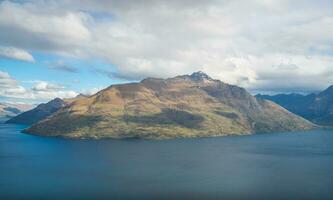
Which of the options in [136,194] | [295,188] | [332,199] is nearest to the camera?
[332,199]

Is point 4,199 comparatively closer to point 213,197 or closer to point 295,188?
point 213,197

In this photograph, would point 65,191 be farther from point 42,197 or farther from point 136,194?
point 136,194

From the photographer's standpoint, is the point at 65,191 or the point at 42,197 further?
the point at 65,191

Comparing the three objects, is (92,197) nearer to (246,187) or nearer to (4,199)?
(4,199)

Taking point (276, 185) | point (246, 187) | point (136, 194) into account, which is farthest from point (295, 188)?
point (136, 194)

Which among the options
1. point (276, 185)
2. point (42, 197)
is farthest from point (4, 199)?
point (276, 185)

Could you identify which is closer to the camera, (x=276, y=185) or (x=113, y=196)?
(x=113, y=196)

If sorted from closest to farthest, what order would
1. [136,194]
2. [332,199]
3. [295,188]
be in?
[332,199] → [136,194] → [295,188]

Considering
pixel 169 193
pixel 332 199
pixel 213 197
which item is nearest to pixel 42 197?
pixel 169 193
